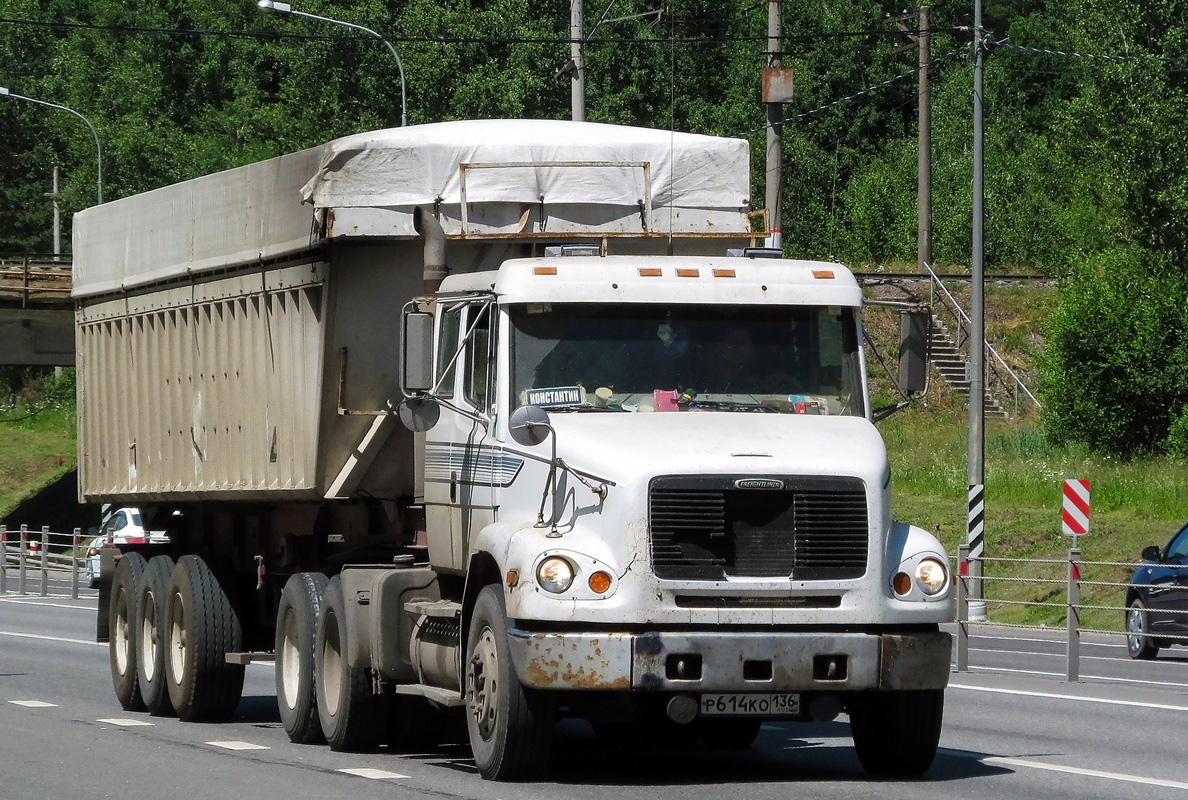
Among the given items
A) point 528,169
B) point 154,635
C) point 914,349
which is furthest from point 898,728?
point 154,635

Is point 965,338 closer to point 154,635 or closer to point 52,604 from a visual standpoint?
point 52,604

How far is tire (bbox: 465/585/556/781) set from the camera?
1059cm

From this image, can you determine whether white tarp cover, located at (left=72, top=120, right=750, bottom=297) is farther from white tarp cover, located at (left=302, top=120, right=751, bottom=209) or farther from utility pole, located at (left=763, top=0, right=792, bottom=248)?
utility pole, located at (left=763, top=0, right=792, bottom=248)

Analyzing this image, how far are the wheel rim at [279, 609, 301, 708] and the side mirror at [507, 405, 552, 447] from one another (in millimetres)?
3576

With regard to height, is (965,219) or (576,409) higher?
(965,219)

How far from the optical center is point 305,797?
10727 mm

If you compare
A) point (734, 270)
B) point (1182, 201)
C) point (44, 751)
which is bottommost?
point (44, 751)

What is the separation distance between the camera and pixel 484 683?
11.0 meters

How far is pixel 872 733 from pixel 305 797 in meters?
3.10

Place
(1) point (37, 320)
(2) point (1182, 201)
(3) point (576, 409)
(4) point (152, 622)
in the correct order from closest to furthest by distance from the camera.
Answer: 1. (3) point (576, 409)
2. (4) point (152, 622)
3. (2) point (1182, 201)
4. (1) point (37, 320)

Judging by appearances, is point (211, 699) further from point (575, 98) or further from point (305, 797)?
point (575, 98)

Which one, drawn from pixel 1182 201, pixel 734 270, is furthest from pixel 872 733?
pixel 1182 201

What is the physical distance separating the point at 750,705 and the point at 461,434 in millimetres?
2527

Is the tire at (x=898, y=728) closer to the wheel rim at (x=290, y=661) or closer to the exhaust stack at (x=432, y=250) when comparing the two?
the exhaust stack at (x=432, y=250)
